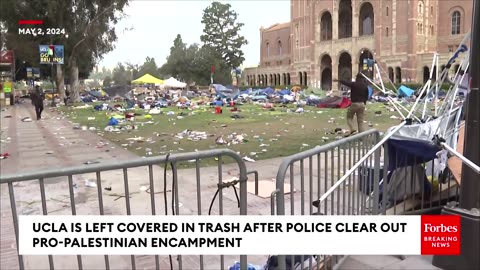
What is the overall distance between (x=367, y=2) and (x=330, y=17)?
8162mm

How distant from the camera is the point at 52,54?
34750 mm

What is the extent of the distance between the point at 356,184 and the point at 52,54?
1416 inches

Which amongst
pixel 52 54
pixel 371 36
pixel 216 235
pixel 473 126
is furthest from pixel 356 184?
pixel 371 36

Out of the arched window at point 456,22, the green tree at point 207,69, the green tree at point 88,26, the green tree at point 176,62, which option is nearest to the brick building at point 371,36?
the arched window at point 456,22

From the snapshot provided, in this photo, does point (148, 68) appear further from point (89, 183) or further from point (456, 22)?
point (89, 183)

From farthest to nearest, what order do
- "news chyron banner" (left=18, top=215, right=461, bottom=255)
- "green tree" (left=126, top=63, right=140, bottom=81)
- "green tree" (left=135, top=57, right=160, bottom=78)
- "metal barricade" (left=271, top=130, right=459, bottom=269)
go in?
"green tree" (left=126, top=63, right=140, bottom=81) → "green tree" (left=135, top=57, right=160, bottom=78) → "metal barricade" (left=271, top=130, right=459, bottom=269) → "news chyron banner" (left=18, top=215, right=461, bottom=255)

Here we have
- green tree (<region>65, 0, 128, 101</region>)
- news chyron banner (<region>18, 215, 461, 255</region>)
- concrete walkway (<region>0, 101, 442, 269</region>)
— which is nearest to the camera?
news chyron banner (<region>18, 215, 461, 255</region>)

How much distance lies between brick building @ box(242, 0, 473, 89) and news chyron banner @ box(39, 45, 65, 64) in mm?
38933

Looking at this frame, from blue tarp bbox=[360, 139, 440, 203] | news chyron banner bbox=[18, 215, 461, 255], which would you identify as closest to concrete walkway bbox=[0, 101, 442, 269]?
news chyron banner bbox=[18, 215, 461, 255]

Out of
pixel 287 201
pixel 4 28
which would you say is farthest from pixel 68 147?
pixel 4 28

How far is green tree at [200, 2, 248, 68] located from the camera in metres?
95.4

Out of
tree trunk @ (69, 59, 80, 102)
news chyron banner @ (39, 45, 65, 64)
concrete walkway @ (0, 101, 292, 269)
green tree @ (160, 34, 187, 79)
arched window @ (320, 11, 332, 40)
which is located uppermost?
arched window @ (320, 11, 332, 40)

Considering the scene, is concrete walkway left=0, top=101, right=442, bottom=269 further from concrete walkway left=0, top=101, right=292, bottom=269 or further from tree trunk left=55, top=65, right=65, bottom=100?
tree trunk left=55, top=65, right=65, bottom=100

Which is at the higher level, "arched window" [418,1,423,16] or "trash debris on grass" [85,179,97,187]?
"arched window" [418,1,423,16]
